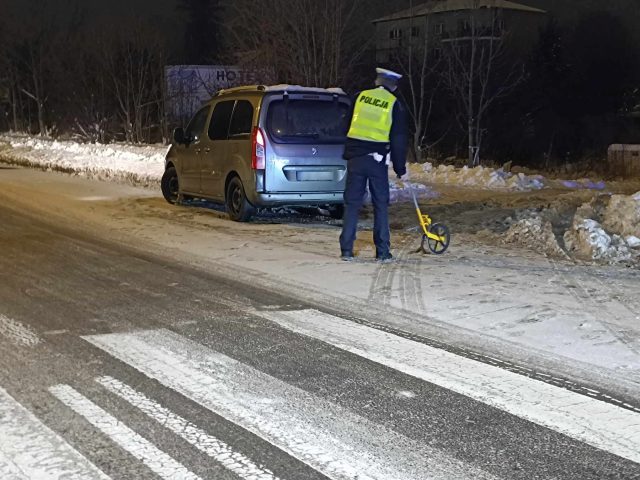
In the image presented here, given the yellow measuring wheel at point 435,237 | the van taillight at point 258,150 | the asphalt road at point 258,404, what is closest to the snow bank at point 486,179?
the van taillight at point 258,150

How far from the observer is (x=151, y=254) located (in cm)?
938

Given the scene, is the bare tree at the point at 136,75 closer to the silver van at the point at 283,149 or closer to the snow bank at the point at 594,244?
the silver van at the point at 283,149

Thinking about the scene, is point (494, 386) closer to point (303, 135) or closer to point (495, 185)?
point (303, 135)

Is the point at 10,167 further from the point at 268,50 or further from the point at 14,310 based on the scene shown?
the point at 14,310

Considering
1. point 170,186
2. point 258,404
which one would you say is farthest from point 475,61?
point 258,404

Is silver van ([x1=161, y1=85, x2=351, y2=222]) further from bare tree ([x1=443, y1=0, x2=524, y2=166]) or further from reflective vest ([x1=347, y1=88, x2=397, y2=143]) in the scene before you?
bare tree ([x1=443, y1=0, x2=524, y2=166])

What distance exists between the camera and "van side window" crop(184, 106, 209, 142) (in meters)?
12.9

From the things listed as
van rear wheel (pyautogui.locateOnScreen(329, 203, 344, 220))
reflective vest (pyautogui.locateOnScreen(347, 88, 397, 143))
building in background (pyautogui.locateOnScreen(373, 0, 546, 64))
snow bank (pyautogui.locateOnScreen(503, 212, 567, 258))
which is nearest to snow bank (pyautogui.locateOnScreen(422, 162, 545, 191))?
van rear wheel (pyautogui.locateOnScreen(329, 203, 344, 220))

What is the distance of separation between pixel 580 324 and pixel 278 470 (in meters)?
3.41

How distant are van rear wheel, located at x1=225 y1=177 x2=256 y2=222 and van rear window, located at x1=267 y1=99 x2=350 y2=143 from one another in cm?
106

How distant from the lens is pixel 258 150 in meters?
11.1

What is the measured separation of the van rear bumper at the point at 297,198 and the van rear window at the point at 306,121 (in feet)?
2.50

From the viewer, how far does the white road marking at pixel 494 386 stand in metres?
4.16

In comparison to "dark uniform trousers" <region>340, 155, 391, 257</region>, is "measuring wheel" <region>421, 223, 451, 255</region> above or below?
below
